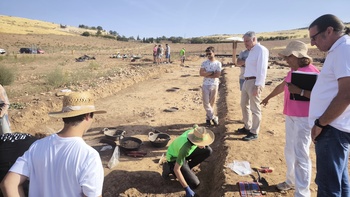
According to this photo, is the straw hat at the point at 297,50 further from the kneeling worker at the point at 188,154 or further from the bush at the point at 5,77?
the bush at the point at 5,77

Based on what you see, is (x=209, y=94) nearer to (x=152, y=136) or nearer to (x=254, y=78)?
(x=254, y=78)

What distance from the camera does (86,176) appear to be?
5.26 feet

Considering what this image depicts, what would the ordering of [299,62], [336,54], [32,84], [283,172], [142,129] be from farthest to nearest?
[32,84] → [142,129] → [283,172] → [299,62] → [336,54]

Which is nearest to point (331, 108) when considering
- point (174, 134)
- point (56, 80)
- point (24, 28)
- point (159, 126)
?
point (174, 134)

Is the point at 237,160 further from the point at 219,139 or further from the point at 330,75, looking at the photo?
the point at 330,75

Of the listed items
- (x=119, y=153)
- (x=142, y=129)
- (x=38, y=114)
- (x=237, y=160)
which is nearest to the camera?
(x=237, y=160)

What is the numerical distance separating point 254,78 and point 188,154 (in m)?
2.19

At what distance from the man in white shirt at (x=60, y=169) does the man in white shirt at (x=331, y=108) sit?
6.52 feet

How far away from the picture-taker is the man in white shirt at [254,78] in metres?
4.80

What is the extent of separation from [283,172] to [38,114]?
267 inches

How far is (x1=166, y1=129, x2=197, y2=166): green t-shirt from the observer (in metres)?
3.75

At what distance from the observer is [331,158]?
2293mm

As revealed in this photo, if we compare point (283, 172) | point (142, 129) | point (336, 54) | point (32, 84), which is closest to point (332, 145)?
point (336, 54)

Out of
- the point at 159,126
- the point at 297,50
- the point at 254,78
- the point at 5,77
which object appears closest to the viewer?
the point at 297,50
